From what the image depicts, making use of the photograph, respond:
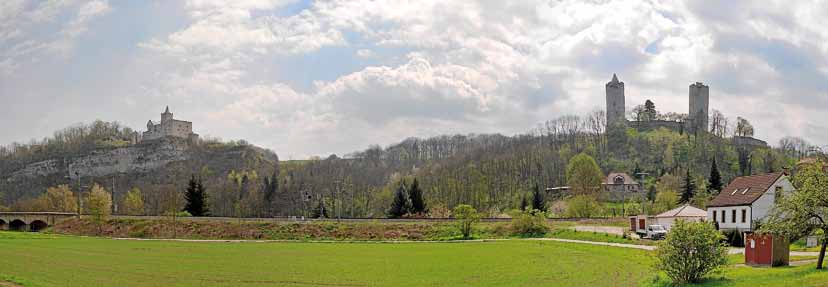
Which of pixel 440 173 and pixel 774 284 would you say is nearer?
pixel 774 284

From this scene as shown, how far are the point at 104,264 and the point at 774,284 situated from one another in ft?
100

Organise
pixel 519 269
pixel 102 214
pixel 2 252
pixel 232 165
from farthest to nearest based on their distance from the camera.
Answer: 1. pixel 232 165
2. pixel 102 214
3. pixel 2 252
4. pixel 519 269

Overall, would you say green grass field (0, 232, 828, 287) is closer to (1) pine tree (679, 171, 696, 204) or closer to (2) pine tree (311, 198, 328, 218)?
(1) pine tree (679, 171, 696, 204)

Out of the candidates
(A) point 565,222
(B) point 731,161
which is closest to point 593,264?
(A) point 565,222

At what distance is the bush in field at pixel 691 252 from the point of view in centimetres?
2527

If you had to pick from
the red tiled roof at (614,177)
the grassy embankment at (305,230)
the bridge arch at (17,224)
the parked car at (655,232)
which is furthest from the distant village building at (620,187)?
the bridge arch at (17,224)

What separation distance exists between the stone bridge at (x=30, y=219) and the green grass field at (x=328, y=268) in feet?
177

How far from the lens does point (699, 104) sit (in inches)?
7146

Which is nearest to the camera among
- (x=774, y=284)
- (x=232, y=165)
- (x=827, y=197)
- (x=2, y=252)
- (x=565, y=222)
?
(x=774, y=284)

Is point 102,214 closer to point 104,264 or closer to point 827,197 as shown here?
point 104,264

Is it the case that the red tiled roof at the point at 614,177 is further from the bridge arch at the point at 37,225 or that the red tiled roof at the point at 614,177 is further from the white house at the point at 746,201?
the bridge arch at the point at 37,225

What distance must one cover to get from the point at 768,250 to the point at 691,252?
5.36 meters

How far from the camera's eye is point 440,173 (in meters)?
147

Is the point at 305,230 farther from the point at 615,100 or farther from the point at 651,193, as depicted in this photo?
the point at 615,100
